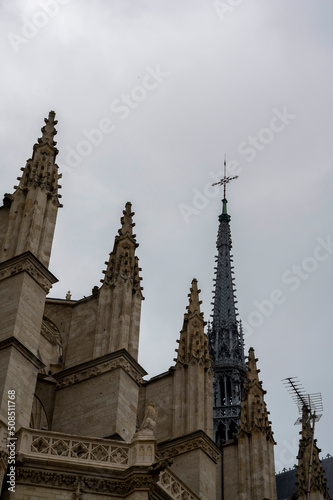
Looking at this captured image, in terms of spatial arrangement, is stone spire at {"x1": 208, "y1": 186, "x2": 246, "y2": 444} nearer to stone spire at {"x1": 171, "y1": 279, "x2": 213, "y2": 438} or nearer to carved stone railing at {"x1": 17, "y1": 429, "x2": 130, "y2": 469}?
stone spire at {"x1": 171, "y1": 279, "x2": 213, "y2": 438}

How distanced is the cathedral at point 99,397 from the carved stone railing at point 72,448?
0.02 metres

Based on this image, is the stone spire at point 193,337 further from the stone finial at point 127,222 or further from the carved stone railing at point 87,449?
the carved stone railing at point 87,449

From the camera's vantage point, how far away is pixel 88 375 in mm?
24172

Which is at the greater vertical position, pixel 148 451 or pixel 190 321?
pixel 190 321

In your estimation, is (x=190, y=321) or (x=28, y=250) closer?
(x=28, y=250)

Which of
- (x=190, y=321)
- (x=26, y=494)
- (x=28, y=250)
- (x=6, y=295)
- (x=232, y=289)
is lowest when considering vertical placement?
(x=26, y=494)

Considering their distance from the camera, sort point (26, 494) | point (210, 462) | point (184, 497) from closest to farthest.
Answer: point (26, 494), point (184, 497), point (210, 462)

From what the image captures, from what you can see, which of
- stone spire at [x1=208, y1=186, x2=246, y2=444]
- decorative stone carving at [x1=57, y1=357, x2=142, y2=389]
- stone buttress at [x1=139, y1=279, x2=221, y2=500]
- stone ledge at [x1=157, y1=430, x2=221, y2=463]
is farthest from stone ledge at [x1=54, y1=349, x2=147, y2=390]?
stone spire at [x1=208, y1=186, x2=246, y2=444]

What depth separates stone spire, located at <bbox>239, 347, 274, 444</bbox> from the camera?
30.3 m

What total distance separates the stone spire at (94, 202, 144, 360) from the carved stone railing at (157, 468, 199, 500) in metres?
4.67

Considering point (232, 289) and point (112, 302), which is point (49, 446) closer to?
point (112, 302)

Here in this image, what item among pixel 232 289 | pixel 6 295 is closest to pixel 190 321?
pixel 6 295

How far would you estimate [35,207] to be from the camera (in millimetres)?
24875

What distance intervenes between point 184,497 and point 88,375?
481 cm
